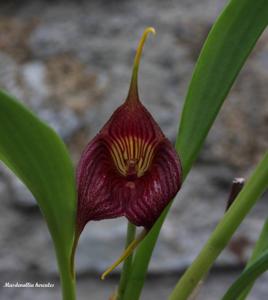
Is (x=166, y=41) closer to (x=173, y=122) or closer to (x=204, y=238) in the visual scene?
(x=173, y=122)

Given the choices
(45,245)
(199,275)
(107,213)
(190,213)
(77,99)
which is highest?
(107,213)

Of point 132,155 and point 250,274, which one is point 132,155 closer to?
point 132,155

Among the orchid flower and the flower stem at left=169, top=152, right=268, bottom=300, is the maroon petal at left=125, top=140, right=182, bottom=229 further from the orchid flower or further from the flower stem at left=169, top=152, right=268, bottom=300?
the flower stem at left=169, top=152, right=268, bottom=300

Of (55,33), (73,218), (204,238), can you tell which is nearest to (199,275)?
(73,218)

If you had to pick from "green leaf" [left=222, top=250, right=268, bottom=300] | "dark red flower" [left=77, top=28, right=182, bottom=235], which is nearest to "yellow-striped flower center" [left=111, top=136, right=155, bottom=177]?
"dark red flower" [left=77, top=28, right=182, bottom=235]

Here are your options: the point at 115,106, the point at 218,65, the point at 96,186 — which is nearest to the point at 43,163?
the point at 96,186

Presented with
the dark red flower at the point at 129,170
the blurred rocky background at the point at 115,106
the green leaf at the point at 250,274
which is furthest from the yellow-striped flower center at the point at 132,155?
the blurred rocky background at the point at 115,106
